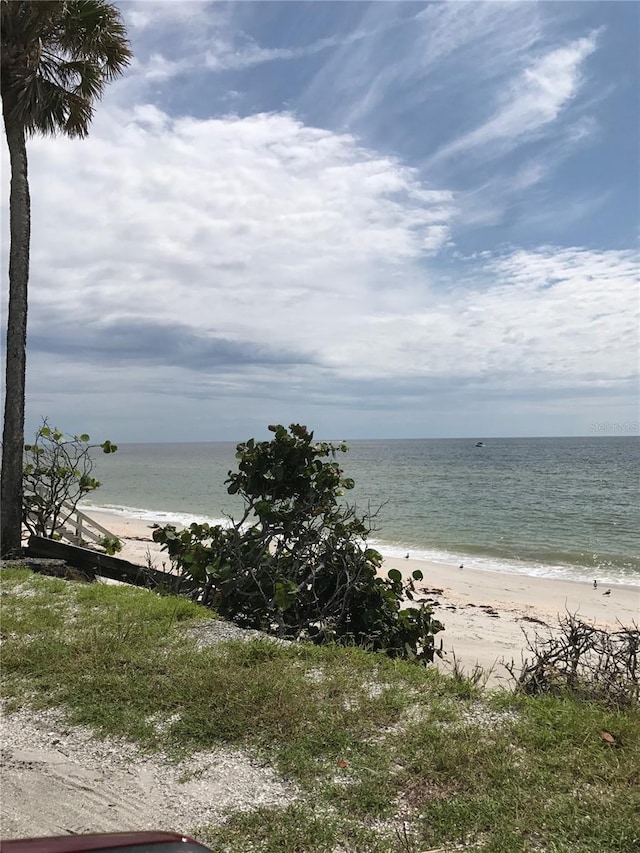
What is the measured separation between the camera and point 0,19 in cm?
898

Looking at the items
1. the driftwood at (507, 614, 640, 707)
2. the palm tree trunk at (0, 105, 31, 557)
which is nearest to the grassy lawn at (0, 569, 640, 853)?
the driftwood at (507, 614, 640, 707)

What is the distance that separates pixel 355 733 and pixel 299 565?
127 inches

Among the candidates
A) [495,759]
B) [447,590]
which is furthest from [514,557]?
[495,759]

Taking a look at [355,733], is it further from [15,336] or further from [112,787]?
[15,336]

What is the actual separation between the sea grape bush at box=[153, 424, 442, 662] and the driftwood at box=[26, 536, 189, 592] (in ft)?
1.06

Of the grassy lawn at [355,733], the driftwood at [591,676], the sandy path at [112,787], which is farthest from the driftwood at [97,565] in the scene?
the driftwood at [591,676]

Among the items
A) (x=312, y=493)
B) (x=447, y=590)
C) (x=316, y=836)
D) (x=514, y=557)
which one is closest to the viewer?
(x=316, y=836)

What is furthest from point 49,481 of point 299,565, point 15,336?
Result: point 299,565

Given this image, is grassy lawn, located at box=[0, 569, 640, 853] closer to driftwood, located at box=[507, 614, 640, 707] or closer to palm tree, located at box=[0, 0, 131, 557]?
driftwood, located at box=[507, 614, 640, 707]

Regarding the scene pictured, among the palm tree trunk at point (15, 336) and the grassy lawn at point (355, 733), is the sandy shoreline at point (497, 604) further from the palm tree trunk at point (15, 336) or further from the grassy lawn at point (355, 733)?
the grassy lawn at point (355, 733)

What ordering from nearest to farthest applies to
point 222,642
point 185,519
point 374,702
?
point 374,702
point 222,642
point 185,519

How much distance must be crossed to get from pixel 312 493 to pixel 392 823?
4587mm

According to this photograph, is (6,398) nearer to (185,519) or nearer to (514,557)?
(514,557)

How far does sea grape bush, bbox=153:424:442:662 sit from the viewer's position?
6504 millimetres
